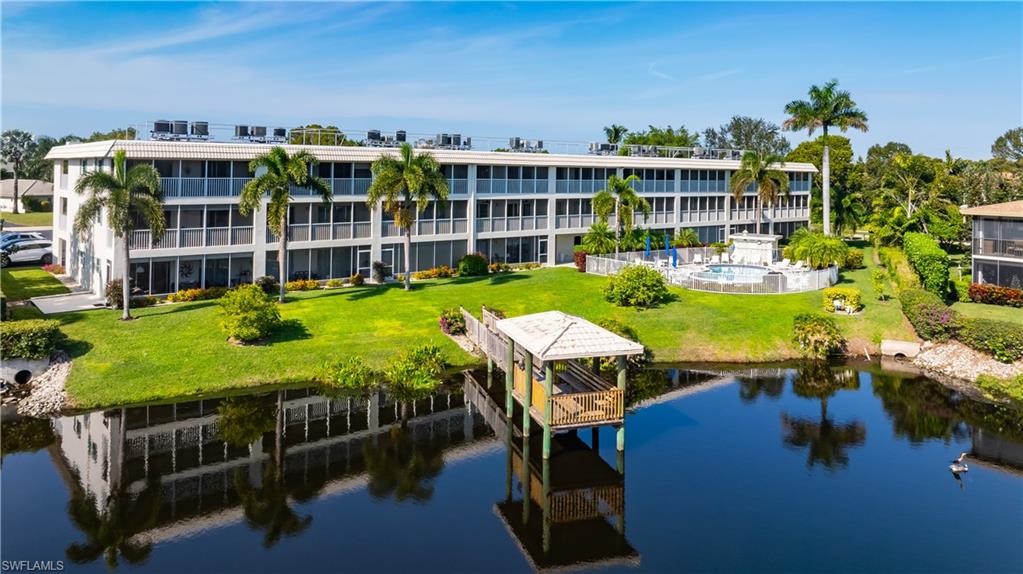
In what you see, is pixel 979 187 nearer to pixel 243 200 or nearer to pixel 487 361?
pixel 487 361

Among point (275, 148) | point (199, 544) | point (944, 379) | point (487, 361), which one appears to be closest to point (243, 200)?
point (275, 148)

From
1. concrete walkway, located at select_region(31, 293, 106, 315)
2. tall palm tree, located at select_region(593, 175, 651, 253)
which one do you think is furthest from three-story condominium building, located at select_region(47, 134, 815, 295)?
tall palm tree, located at select_region(593, 175, 651, 253)

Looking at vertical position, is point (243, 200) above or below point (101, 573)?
above

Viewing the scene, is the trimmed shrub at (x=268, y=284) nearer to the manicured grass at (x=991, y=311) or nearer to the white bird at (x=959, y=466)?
the white bird at (x=959, y=466)

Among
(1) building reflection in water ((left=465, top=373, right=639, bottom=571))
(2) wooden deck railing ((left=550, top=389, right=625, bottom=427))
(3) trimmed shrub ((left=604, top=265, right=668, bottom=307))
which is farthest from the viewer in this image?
(3) trimmed shrub ((left=604, top=265, right=668, bottom=307))

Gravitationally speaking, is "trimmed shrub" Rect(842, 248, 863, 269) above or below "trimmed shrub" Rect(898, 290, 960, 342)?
above

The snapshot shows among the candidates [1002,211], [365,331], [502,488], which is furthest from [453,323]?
[1002,211]

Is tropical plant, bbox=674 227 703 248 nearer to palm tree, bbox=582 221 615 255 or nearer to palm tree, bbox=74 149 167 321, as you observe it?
palm tree, bbox=582 221 615 255
